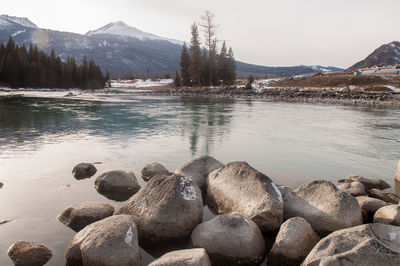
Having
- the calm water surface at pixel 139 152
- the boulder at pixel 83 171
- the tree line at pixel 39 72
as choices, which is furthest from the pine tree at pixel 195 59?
the boulder at pixel 83 171

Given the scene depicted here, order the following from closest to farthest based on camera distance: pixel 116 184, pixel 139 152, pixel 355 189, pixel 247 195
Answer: pixel 247 195, pixel 355 189, pixel 116 184, pixel 139 152

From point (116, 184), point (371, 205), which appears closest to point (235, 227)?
point (371, 205)

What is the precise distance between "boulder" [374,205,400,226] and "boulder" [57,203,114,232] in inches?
220

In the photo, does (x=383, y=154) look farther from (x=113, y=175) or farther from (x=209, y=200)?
(x=113, y=175)

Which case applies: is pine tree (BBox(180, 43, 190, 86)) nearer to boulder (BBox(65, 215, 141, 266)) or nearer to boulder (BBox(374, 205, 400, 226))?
boulder (BBox(374, 205, 400, 226))

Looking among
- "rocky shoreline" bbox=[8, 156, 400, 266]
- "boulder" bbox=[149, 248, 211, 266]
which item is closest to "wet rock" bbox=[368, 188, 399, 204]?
"rocky shoreline" bbox=[8, 156, 400, 266]

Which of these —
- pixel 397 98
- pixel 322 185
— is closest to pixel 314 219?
pixel 322 185

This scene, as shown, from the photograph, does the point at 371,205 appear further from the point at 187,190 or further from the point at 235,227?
the point at 187,190

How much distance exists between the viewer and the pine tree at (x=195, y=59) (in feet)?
245

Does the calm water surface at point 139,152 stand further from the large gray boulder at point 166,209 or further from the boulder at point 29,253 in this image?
the large gray boulder at point 166,209

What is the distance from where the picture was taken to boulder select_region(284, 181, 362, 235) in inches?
229

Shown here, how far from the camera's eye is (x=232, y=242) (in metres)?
5.04

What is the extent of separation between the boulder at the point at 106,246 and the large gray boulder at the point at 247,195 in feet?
7.70

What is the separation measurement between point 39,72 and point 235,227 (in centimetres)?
9477
